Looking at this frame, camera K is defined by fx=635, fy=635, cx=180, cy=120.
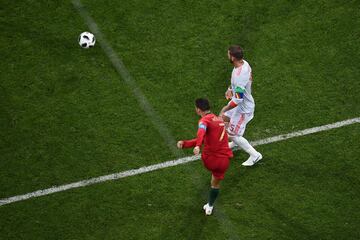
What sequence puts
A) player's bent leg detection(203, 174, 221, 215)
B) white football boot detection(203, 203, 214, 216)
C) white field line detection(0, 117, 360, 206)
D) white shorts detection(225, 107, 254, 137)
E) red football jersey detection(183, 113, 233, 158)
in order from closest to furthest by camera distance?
red football jersey detection(183, 113, 233, 158) → player's bent leg detection(203, 174, 221, 215) → white football boot detection(203, 203, 214, 216) → white field line detection(0, 117, 360, 206) → white shorts detection(225, 107, 254, 137)

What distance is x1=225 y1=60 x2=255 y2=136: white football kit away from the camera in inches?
383

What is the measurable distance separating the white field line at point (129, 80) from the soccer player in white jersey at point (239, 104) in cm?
106

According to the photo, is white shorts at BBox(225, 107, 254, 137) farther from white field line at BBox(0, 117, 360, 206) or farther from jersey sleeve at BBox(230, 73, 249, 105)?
→ white field line at BBox(0, 117, 360, 206)

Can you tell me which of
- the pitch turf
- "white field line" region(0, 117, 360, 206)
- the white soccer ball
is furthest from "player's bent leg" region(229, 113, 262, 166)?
the white soccer ball

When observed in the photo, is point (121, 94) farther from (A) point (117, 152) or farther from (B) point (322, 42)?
(B) point (322, 42)

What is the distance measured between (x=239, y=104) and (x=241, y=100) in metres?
0.41

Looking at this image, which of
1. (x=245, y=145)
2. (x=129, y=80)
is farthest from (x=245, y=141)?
(x=129, y=80)

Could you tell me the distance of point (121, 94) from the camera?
11.6 m

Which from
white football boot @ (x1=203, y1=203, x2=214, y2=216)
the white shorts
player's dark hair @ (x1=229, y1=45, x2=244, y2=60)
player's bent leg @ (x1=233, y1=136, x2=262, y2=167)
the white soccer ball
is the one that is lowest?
white football boot @ (x1=203, y1=203, x2=214, y2=216)

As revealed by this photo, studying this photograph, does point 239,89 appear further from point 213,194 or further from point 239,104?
point 213,194

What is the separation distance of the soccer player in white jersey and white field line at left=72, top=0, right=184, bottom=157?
1.06 m

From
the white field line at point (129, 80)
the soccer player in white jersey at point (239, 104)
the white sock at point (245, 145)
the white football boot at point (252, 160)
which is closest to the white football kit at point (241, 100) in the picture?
the soccer player in white jersey at point (239, 104)

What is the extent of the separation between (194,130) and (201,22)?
2.70 m

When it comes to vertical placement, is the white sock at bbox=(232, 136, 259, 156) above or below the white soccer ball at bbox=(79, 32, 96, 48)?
below
